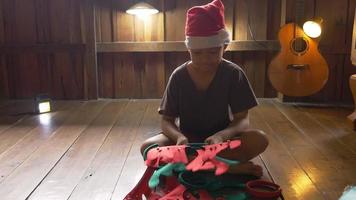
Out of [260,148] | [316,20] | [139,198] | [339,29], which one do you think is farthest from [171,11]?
[139,198]

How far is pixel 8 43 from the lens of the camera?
3.10 m

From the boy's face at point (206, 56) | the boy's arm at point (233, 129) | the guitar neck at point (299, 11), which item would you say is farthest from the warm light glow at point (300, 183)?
the guitar neck at point (299, 11)

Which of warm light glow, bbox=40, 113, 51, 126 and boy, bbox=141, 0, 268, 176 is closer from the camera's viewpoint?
boy, bbox=141, 0, 268, 176

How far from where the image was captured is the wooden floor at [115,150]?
1.46 m

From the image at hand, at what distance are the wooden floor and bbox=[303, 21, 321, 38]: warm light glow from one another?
1.78ft

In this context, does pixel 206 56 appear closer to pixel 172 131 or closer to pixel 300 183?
pixel 172 131

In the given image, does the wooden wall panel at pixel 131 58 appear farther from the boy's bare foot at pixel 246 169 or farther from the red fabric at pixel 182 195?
the red fabric at pixel 182 195

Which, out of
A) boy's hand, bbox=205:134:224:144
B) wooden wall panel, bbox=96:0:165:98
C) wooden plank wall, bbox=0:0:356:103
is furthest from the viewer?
wooden wall panel, bbox=96:0:165:98

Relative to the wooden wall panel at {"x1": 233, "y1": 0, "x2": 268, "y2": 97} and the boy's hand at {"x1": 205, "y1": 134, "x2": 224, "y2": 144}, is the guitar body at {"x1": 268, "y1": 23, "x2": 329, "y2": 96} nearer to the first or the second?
the wooden wall panel at {"x1": 233, "y1": 0, "x2": 268, "y2": 97}

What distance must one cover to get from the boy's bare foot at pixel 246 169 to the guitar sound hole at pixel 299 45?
1532 mm

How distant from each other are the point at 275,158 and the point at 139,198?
0.76 m

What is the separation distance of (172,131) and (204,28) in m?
0.41

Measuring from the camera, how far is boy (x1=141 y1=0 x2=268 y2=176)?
4.75ft

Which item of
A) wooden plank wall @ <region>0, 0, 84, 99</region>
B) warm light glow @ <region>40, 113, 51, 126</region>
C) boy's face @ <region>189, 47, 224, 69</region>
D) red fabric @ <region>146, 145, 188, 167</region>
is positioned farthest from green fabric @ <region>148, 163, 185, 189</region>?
wooden plank wall @ <region>0, 0, 84, 99</region>
